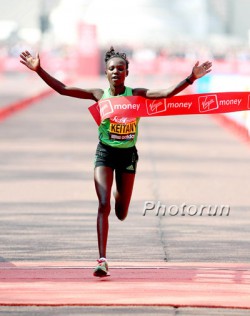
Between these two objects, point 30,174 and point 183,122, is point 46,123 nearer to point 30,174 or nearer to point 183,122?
point 183,122

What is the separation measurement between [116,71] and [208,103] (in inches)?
37.5

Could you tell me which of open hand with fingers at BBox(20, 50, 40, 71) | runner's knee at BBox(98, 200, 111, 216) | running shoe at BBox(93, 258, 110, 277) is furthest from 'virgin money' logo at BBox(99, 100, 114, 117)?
running shoe at BBox(93, 258, 110, 277)

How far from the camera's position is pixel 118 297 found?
927cm

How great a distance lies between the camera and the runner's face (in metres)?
10.5

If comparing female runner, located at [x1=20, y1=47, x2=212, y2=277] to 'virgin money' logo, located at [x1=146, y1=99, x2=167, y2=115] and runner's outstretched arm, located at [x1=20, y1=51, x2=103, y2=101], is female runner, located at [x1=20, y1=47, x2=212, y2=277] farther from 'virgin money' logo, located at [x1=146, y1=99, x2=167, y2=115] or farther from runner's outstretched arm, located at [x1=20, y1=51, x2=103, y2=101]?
'virgin money' logo, located at [x1=146, y1=99, x2=167, y2=115]

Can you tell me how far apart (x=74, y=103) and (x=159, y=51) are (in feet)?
154

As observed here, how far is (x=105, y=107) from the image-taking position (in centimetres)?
1050

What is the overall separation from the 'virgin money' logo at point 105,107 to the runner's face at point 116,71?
15 centimetres

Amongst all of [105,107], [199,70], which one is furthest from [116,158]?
Answer: [199,70]

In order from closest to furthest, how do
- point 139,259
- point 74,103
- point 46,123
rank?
point 139,259 < point 46,123 < point 74,103

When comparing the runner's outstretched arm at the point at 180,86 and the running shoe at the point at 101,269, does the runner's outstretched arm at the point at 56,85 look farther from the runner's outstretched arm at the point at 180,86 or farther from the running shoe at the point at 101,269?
the running shoe at the point at 101,269

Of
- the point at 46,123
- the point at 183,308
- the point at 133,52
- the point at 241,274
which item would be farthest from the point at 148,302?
the point at 133,52

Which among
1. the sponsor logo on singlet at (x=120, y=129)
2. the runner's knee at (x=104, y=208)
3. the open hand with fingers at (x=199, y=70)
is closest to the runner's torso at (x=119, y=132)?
the sponsor logo on singlet at (x=120, y=129)

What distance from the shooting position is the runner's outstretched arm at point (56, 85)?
34.4 feet
